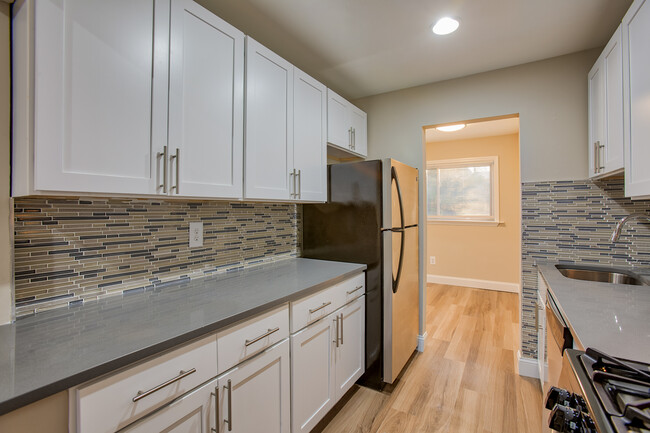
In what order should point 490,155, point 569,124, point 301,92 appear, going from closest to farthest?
point 301,92
point 569,124
point 490,155

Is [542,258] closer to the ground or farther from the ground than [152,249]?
closer to the ground

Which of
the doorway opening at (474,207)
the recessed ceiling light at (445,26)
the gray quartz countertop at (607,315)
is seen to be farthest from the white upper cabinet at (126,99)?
the doorway opening at (474,207)

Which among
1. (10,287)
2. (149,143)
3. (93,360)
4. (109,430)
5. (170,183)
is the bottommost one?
(109,430)

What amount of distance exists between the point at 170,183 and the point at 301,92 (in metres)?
1.13

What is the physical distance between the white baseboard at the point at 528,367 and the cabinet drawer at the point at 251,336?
Result: 1.99 metres

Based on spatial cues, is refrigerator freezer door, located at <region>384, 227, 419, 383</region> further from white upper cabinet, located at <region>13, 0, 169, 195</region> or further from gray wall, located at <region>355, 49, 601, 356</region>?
white upper cabinet, located at <region>13, 0, 169, 195</region>

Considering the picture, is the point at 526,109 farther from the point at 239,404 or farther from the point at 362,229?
the point at 239,404

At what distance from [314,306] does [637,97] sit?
178cm

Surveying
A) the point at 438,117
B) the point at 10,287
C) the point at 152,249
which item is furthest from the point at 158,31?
the point at 438,117

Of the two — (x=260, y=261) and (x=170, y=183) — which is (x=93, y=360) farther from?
(x=260, y=261)

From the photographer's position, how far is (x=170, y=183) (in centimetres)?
123

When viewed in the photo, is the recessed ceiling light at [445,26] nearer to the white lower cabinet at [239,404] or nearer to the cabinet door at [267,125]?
the cabinet door at [267,125]

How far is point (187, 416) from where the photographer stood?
95 centimetres

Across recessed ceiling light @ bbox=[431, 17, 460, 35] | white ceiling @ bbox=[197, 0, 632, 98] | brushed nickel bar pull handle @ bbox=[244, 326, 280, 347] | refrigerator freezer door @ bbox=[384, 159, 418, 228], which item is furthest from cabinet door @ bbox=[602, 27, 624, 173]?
brushed nickel bar pull handle @ bbox=[244, 326, 280, 347]
